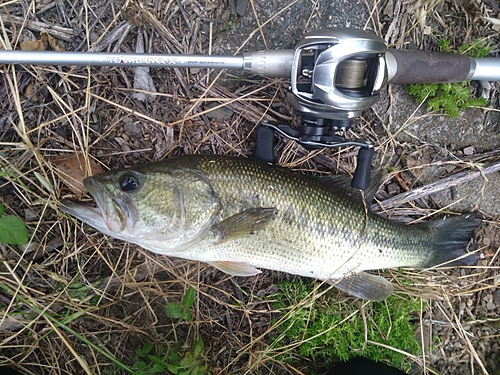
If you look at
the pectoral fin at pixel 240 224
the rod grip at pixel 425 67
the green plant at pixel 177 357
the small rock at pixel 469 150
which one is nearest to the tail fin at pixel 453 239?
the small rock at pixel 469 150

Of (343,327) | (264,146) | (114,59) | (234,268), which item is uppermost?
(114,59)

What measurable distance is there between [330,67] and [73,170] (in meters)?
1.89

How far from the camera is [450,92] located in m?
2.98

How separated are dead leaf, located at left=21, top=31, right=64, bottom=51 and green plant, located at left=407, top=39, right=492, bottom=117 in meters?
2.61

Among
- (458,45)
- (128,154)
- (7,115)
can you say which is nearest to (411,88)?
(458,45)

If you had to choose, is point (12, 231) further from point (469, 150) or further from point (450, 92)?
point (469, 150)

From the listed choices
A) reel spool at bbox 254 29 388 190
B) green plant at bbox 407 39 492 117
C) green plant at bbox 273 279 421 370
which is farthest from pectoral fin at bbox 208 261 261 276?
green plant at bbox 407 39 492 117

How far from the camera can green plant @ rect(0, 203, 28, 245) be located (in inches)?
96.2

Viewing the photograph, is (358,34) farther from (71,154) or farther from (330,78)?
(71,154)

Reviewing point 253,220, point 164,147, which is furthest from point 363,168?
point 164,147

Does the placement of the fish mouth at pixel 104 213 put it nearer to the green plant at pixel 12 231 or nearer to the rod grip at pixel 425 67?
the green plant at pixel 12 231

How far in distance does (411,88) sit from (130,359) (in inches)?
118

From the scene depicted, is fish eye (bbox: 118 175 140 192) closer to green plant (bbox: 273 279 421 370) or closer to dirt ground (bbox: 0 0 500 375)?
dirt ground (bbox: 0 0 500 375)

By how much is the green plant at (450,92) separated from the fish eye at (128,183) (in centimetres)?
217
